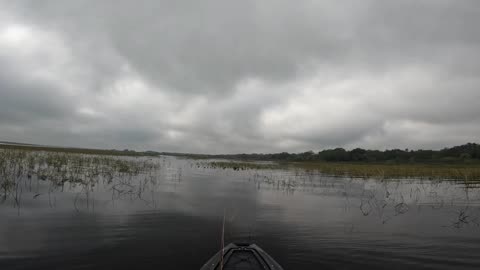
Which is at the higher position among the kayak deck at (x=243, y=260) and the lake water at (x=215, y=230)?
the kayak deck at (x=243, y=260)

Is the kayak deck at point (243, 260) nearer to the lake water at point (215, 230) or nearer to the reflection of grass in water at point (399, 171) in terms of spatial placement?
the lake water at point (215, 230)

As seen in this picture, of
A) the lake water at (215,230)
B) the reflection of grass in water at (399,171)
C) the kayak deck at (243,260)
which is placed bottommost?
the lake water at (215,230)

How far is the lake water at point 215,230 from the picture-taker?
7543mm

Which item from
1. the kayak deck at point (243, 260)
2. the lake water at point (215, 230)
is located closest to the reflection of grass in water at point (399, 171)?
the lake water at point (215, 230)

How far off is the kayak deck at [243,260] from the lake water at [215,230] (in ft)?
3.44

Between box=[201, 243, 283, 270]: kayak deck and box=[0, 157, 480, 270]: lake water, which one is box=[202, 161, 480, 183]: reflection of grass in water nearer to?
box=[0, 157, 480, 270]: lake water

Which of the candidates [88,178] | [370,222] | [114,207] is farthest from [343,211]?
[88,178]

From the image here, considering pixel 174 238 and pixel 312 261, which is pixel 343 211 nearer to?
pixel 312 261

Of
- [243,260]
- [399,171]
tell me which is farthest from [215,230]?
[399,171]

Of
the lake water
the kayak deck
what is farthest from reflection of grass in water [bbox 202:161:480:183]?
the kayak deck

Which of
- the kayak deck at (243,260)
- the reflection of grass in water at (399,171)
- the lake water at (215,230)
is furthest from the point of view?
the reflection of grass in water at (399,171)

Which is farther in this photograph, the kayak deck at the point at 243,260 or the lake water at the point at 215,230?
the lake water at the point at 215,230

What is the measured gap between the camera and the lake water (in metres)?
7.54

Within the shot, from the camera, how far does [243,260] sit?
6.59m
